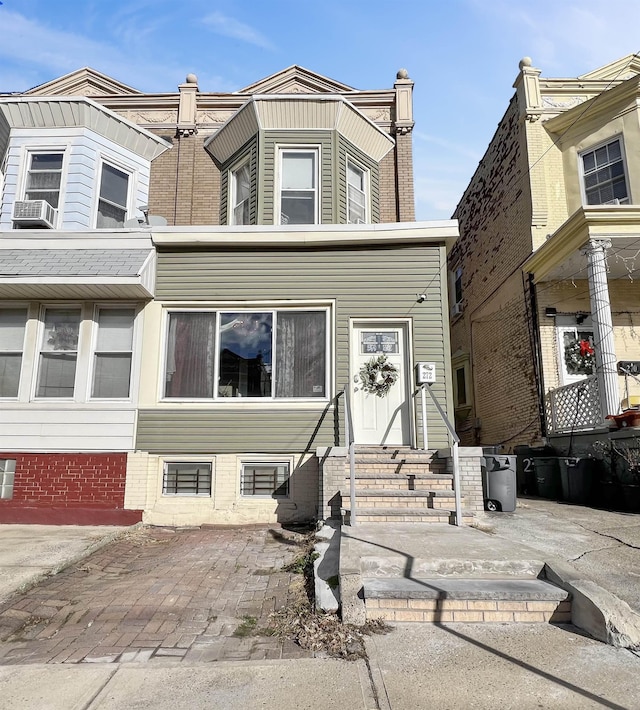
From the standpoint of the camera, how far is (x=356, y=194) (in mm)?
9508

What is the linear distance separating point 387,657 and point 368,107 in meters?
10.1

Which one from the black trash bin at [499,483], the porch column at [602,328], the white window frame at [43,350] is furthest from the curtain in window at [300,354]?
the porch column at [602,328]

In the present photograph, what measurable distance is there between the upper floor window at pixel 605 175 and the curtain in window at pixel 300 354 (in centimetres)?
761

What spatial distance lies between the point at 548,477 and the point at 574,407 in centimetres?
157

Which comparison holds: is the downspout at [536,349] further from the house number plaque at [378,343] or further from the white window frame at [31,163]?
the white window frame at [31,163]

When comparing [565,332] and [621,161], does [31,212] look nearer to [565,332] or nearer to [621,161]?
[565,332]

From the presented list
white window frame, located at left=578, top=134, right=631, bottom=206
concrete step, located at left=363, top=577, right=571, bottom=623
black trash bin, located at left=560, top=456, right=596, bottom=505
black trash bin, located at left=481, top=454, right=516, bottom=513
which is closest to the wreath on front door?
black trash bin, located at left=481, top=454, right=516, bottom=513

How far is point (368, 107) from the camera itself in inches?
405

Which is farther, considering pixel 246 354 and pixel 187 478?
pixel 246 354

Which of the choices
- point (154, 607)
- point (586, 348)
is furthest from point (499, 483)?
point (154, 607)

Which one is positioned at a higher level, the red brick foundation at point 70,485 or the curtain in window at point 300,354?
the curtain in window at point 300,354

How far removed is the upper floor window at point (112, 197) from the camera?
29.9ft

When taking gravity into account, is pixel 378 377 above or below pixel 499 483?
above

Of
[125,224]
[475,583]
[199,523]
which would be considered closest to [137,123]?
[125,224]
